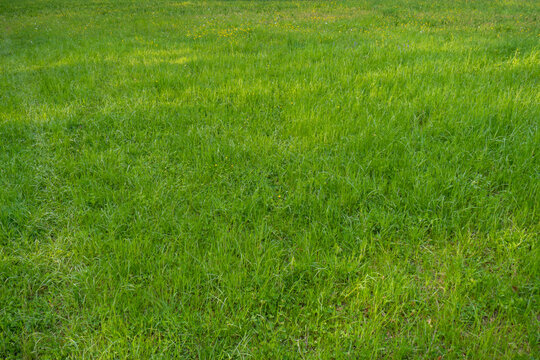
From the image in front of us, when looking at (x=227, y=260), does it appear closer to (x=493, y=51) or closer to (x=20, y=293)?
(x=20, y=293)

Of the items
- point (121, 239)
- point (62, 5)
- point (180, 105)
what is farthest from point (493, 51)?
point (62, 5)

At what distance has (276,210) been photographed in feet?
10.6

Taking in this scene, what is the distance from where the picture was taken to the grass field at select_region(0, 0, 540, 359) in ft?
7.30

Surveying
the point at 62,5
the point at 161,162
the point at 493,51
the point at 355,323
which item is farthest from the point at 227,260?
the point at 62,5

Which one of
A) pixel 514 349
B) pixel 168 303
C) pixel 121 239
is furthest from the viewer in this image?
pixel 121 239

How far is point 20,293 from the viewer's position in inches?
98.4

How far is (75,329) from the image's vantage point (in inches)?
88.0

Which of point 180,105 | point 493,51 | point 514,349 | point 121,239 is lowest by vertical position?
point 514,349

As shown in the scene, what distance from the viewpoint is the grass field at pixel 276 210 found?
222 cm

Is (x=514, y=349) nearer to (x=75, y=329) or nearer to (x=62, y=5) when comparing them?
(x=75, y=329)

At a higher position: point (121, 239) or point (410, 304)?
point (121, 239)

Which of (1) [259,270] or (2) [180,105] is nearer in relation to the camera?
(1) [259,270]

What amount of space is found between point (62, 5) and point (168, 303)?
2155cm

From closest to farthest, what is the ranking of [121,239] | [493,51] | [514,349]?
1. [514,349]
2. [121,239]
3. [493,51]
